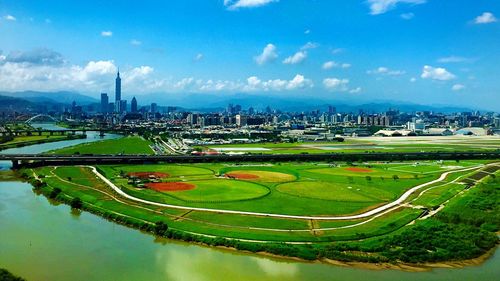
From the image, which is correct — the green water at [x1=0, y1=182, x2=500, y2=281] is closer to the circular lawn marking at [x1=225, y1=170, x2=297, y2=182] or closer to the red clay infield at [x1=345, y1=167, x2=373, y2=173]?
the circular lawn marking at [x1=225, y1=170, x2=297, y2=182]

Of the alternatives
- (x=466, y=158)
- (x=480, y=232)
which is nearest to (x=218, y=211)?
(x=480, y=232)

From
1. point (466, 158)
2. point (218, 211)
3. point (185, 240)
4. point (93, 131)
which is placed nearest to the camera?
point (185, 240)

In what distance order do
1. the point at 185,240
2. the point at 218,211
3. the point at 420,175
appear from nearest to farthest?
the point at 185,240 < the point at 218,211 < the point at 420,175

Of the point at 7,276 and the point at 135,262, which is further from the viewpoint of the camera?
the point at 135,262

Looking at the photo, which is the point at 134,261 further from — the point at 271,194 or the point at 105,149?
the point at 105,149

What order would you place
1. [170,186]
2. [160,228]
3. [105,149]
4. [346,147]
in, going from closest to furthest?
[160,228] < [170,186] < [105,149] < [346,147]

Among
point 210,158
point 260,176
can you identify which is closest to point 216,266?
point 260,176

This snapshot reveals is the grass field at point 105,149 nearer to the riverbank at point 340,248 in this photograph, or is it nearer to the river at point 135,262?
the river at point 135,262

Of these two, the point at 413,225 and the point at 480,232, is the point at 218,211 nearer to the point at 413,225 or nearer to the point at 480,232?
the point at 413,225
